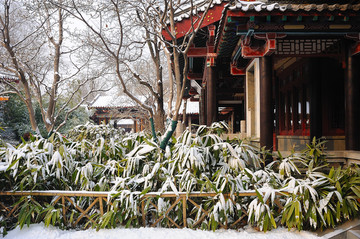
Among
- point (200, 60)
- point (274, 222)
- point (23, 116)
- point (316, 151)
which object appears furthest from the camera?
point (23, 116)

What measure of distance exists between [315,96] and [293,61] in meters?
1.36

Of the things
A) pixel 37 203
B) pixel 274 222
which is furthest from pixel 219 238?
pixel 37 203

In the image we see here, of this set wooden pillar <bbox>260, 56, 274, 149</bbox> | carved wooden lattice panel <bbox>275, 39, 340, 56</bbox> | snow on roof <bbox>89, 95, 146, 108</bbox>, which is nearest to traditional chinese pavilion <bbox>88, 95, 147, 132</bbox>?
snow on roof <bbox>89, 95, 146, 108</bbox>

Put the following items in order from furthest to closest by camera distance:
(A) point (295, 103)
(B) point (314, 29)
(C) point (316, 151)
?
1. (A) point (295, 103)
2. (B) point (314, 29)
3. (C) point (316, 151)

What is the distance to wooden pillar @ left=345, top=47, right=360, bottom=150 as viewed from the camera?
502 centimetres

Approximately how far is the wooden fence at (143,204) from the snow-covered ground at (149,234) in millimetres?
125

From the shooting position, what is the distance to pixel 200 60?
9.59m

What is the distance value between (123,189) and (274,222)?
1.82 m

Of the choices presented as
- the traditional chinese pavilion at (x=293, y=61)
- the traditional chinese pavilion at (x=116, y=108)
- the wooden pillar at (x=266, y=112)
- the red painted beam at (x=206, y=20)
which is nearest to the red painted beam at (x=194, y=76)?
the traditional chinese pavilion at (x=293, y=61)

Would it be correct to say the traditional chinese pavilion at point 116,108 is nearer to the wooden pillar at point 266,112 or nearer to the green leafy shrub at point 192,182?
the wooden pillar at point 266,112

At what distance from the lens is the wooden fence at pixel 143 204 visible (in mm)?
3461

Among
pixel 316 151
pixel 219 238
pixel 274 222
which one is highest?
pixel 316 151

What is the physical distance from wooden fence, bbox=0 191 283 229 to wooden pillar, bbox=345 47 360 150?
258 centimetres

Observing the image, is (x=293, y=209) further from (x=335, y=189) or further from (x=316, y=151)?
(x=316, y=151)
